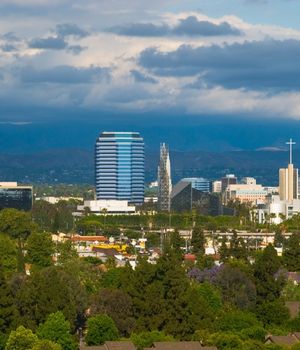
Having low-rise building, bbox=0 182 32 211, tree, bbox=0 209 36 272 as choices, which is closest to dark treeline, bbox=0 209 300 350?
tree, bbox=0 209 36 272

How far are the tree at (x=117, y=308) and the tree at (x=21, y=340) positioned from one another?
8175 mm

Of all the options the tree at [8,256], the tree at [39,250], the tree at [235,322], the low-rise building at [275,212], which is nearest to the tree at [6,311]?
the tree at [235,322]

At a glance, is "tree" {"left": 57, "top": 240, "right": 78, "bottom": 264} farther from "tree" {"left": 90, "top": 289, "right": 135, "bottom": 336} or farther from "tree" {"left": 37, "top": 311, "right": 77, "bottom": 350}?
"tree" {"left": 37, "top": 311, "right": 77, "bottom": 350}

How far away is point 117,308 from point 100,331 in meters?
4.53

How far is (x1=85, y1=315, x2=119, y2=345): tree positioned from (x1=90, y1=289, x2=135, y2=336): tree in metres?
2.86

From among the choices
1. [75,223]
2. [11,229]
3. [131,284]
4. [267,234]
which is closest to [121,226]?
[75,223]

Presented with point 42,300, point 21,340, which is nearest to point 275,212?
point 42,300

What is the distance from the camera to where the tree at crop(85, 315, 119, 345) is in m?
56.2

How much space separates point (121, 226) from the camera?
151250mm

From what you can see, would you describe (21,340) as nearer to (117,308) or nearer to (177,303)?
(117,308)

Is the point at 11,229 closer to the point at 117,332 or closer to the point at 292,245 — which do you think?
the point at 292,245

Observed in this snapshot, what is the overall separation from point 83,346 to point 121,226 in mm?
96040

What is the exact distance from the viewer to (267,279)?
68.8m

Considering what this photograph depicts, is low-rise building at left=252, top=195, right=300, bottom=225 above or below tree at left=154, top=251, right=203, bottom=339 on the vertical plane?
above
